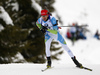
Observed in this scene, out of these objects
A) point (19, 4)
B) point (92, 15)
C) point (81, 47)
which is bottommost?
point (81, 47)

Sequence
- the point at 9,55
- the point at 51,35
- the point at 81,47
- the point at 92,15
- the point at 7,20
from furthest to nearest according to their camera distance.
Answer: the point at 92,15 → the point at 81,47 → the point at 9,55 → the point at 7,20 → the point at 51,35

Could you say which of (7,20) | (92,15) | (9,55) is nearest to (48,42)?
(7,20)

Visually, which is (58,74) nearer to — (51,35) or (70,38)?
(51,35)

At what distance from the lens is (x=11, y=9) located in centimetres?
841

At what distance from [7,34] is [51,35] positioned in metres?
2.91

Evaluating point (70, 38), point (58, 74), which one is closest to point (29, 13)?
point (58, 74)

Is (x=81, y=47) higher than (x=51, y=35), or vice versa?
(x=51, y=35)

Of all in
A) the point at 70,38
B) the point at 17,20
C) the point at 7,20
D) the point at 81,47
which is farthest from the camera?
the point at 70,38

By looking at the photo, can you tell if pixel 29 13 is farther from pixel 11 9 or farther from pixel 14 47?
pixel 14 47

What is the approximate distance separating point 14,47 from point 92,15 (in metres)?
38.5

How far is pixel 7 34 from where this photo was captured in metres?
6.95

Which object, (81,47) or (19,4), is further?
(81,47)

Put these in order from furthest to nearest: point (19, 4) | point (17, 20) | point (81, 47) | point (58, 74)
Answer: point (81, 47) → point (19, 4) → point (17, 20) → point (58, 74)

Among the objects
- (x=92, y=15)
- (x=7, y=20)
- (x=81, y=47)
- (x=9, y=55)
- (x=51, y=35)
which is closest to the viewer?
(x=51, y=35)
